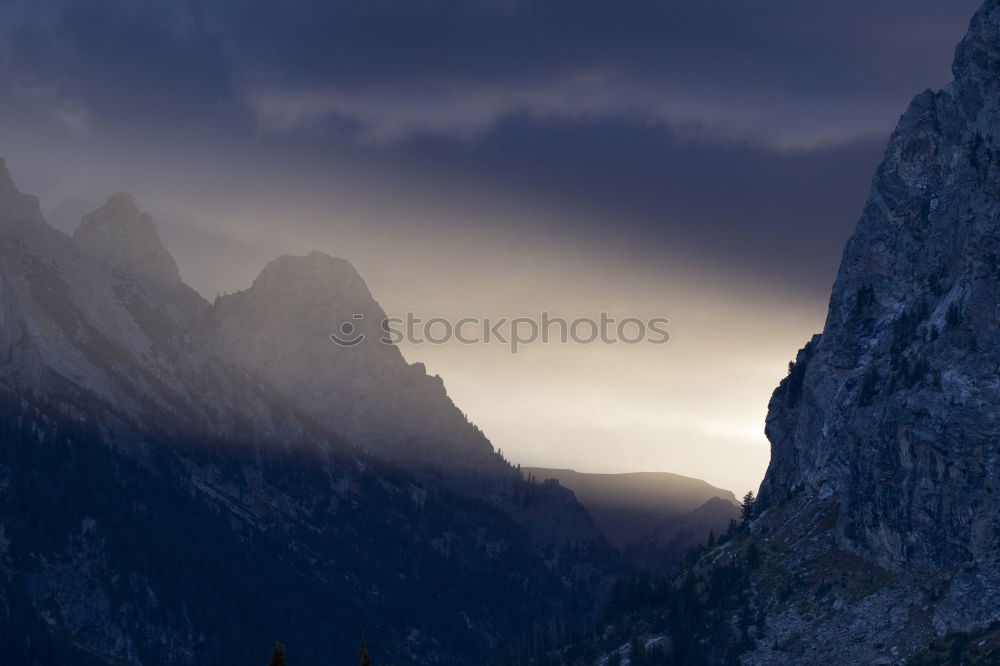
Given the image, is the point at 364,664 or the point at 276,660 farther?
the point at 364,664

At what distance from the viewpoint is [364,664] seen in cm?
10631

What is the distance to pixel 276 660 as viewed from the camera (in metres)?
98.1

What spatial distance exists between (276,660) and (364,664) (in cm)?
986
